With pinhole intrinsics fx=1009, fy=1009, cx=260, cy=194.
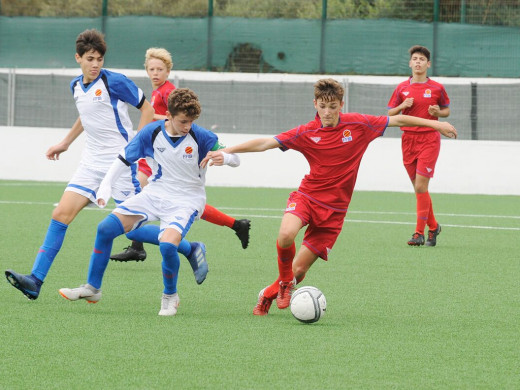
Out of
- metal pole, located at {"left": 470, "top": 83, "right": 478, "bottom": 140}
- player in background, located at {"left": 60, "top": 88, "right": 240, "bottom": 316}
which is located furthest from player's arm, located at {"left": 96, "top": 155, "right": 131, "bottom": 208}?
metal pole, located at {"left": 470, "top": 83, "right": 478, "bottom": 140}

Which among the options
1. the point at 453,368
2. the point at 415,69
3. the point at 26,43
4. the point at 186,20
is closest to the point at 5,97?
the point at 26,43

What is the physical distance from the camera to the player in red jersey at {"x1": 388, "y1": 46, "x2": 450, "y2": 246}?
10977 mm

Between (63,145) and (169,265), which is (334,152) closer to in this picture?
(169,265)

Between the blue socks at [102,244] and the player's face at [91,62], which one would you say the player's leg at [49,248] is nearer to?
the blue socks at [102,244]

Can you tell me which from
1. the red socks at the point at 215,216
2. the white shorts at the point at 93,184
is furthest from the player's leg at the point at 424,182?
the white shorts at the point at 93,184

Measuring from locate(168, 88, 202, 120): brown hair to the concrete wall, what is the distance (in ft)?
38.7

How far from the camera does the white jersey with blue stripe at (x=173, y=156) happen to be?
22.0 ft

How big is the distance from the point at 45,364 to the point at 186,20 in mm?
15671

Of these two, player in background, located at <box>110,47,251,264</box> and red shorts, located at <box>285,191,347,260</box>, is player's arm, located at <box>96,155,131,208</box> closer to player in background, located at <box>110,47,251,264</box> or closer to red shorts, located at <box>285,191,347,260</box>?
red shorts, located at <box>285,191,347,260</box>

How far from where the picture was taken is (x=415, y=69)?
36.8 feet

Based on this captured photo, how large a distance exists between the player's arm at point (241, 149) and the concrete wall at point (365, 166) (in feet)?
37.9

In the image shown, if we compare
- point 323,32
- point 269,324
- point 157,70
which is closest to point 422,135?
point 157,70

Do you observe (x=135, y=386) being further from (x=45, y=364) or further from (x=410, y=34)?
(x=410, y=34)

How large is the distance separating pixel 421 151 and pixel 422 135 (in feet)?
0.62
